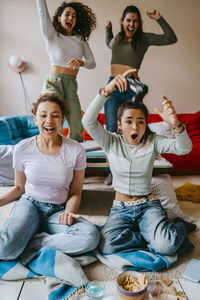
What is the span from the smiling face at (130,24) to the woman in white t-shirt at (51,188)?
101 cm

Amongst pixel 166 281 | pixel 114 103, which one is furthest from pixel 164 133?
pixel 166 281

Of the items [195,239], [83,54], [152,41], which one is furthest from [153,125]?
[195,239]

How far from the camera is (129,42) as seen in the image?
2010 mm

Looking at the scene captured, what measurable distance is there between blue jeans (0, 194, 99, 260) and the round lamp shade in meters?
2.28

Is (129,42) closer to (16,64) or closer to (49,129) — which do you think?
(49,129)

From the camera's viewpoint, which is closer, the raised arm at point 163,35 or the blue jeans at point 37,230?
the blue jeans at point 37,230

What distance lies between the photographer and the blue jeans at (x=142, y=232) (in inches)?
47.4

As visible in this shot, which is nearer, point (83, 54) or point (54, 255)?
point (54, 255)

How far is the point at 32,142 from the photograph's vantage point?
1359mm

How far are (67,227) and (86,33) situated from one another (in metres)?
1.54

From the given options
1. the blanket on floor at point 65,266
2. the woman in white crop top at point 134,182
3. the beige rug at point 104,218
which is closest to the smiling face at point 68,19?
the woman in white crop top at point 134,182

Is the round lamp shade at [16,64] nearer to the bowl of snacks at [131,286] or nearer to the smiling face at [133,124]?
the smiling face at [133,124]

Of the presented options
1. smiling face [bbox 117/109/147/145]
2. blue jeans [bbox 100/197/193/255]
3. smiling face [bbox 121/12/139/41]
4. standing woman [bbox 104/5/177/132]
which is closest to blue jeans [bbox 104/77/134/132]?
standing woman [bbox 104/5/177/132]

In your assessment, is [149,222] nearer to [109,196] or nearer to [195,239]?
[195,239]
